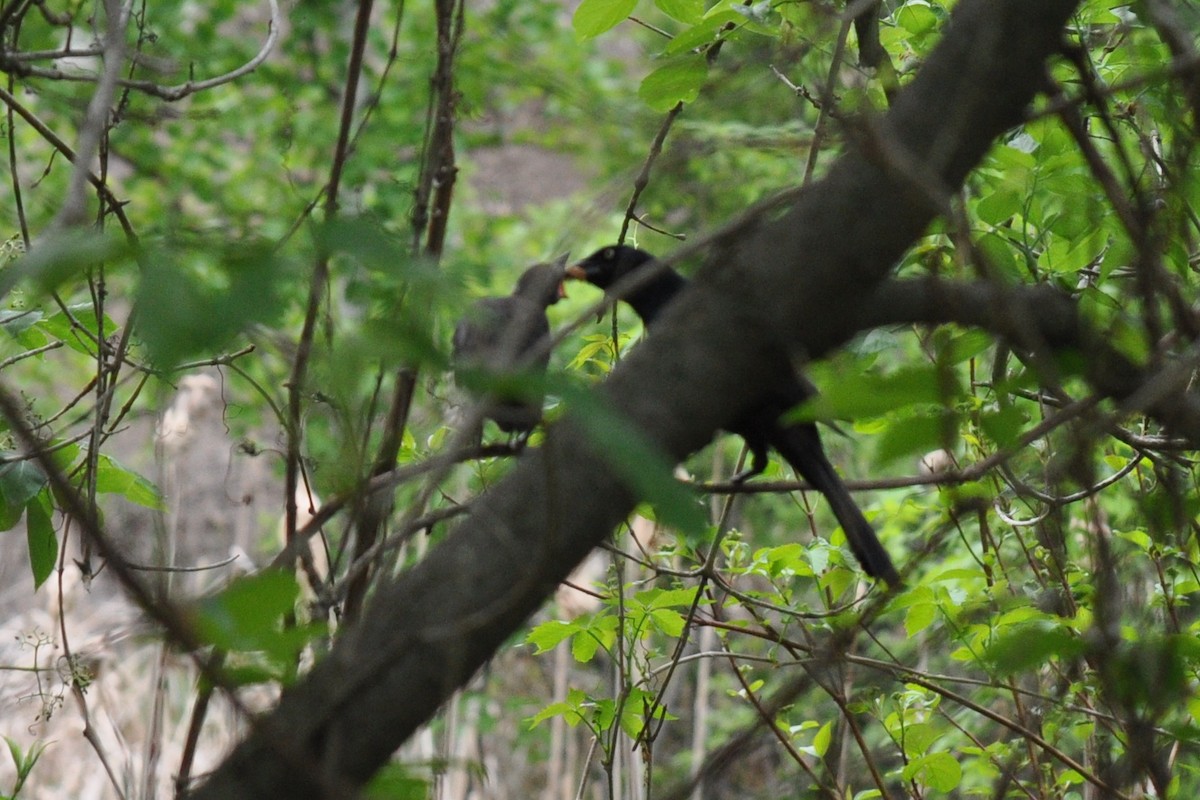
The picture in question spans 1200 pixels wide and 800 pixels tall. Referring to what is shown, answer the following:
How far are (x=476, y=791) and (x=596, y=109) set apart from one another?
161 inches

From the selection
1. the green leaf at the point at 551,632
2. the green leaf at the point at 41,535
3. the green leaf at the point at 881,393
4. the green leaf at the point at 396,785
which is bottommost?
the green leaf at the point at 396,785

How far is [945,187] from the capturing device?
129cm

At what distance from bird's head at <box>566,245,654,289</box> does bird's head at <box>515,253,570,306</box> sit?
0.08 m

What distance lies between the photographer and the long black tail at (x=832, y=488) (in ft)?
8.48

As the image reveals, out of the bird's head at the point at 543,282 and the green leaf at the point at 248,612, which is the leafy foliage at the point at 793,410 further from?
the bird's head at the point at 543,282

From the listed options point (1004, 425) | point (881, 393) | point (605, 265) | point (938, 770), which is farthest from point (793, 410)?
point (605, 265)

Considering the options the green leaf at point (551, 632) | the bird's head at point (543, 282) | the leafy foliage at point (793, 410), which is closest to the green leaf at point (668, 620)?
the leafy foliage at point (793, 410)

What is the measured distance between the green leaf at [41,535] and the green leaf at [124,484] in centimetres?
11

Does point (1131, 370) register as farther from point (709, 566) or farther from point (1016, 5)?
point (709, 566)

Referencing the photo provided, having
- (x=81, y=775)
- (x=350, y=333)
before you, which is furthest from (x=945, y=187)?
(x=81, y=775)

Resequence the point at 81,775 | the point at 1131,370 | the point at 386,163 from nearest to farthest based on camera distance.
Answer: the point at 1131,370 < the point at 81,775 < the point at 386,163

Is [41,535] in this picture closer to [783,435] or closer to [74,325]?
[74,325]

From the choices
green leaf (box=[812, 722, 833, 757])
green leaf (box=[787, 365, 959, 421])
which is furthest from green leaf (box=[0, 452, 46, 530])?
A: green leaf (box=[812, 722, 833, 757])

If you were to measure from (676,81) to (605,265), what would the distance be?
1.10 m
